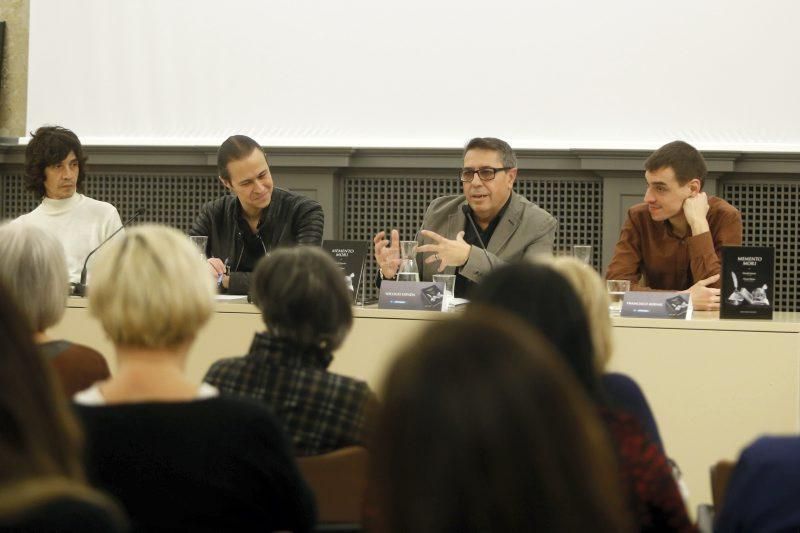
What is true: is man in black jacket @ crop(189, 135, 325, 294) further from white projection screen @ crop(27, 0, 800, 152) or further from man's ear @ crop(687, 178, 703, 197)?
man's ear @ crop(687, 178, 703, 197)

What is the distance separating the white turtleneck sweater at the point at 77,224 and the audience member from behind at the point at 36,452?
3258mm

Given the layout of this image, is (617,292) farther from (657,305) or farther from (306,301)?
(306,301)

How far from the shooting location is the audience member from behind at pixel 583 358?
119 centimetres

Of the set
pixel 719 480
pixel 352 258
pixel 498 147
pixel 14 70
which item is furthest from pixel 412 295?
pixel 14 70

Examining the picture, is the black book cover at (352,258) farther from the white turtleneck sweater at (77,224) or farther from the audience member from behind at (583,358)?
the audience member from behind at (583,358)

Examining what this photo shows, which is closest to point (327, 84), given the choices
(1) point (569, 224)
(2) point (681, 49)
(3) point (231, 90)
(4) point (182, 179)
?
(3) point (231, 90)

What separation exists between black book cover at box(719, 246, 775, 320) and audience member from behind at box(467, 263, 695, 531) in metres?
1.60

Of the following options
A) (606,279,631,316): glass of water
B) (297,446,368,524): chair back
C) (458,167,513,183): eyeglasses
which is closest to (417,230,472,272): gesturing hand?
(458,167,513,183): eyeglasses

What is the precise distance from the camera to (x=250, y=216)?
3.95m

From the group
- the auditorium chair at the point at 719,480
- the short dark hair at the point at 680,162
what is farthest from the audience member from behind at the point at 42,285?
the short dark hair at the point at 680,162

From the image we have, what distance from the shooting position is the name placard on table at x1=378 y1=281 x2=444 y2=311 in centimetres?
303

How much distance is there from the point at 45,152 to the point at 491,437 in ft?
12.0

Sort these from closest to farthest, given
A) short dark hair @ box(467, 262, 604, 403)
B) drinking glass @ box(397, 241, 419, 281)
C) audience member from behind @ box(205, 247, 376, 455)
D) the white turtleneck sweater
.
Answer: short dark hair @ box(467, 262, 604, 403) < audience member from behind @ box(205, 247, 376, 455) < drinking glass @ box(397, 241, 419, 281) < the white turtleneck sweater

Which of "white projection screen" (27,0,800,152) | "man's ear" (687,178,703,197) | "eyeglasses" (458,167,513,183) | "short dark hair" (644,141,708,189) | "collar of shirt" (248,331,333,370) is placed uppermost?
"white projection screen" (27,0,800,152)
